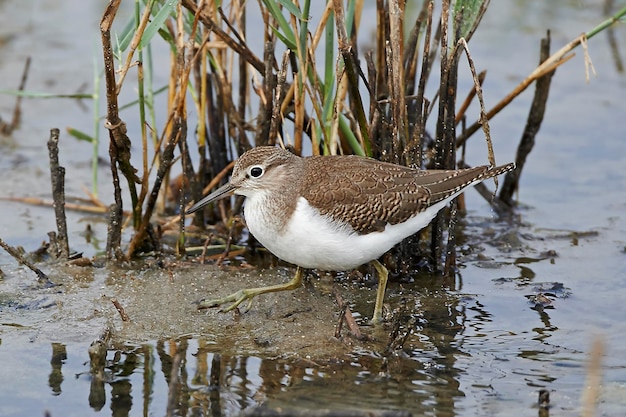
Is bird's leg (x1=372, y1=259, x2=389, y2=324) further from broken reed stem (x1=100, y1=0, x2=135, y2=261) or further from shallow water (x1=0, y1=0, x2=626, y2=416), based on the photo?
broken reed stem (x1=100, y1=0, x2=135, y2=261)

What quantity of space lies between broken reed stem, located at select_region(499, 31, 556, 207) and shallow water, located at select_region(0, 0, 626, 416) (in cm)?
29

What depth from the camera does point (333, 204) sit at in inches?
247

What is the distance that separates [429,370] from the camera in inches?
235

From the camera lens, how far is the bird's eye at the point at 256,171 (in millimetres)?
6488

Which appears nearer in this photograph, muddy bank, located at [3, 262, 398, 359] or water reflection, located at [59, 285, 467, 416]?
water reflection, located at [59, 285, 467, 416]

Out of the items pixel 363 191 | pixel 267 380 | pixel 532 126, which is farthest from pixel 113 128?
pixel 532 126

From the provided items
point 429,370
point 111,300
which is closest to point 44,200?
point 111,300

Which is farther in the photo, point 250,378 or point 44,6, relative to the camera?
point 44,6

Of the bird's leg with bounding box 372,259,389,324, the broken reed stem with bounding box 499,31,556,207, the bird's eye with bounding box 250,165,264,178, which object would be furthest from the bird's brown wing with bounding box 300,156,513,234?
the broken reed stem with bounding box 499,31,556,207

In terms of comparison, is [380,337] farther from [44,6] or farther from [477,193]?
[44,6]

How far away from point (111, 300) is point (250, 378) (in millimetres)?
1385

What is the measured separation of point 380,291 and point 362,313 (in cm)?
25

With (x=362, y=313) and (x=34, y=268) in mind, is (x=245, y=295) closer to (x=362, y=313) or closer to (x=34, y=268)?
(x=362, y=313)

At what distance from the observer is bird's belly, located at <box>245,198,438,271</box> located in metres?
6.11
